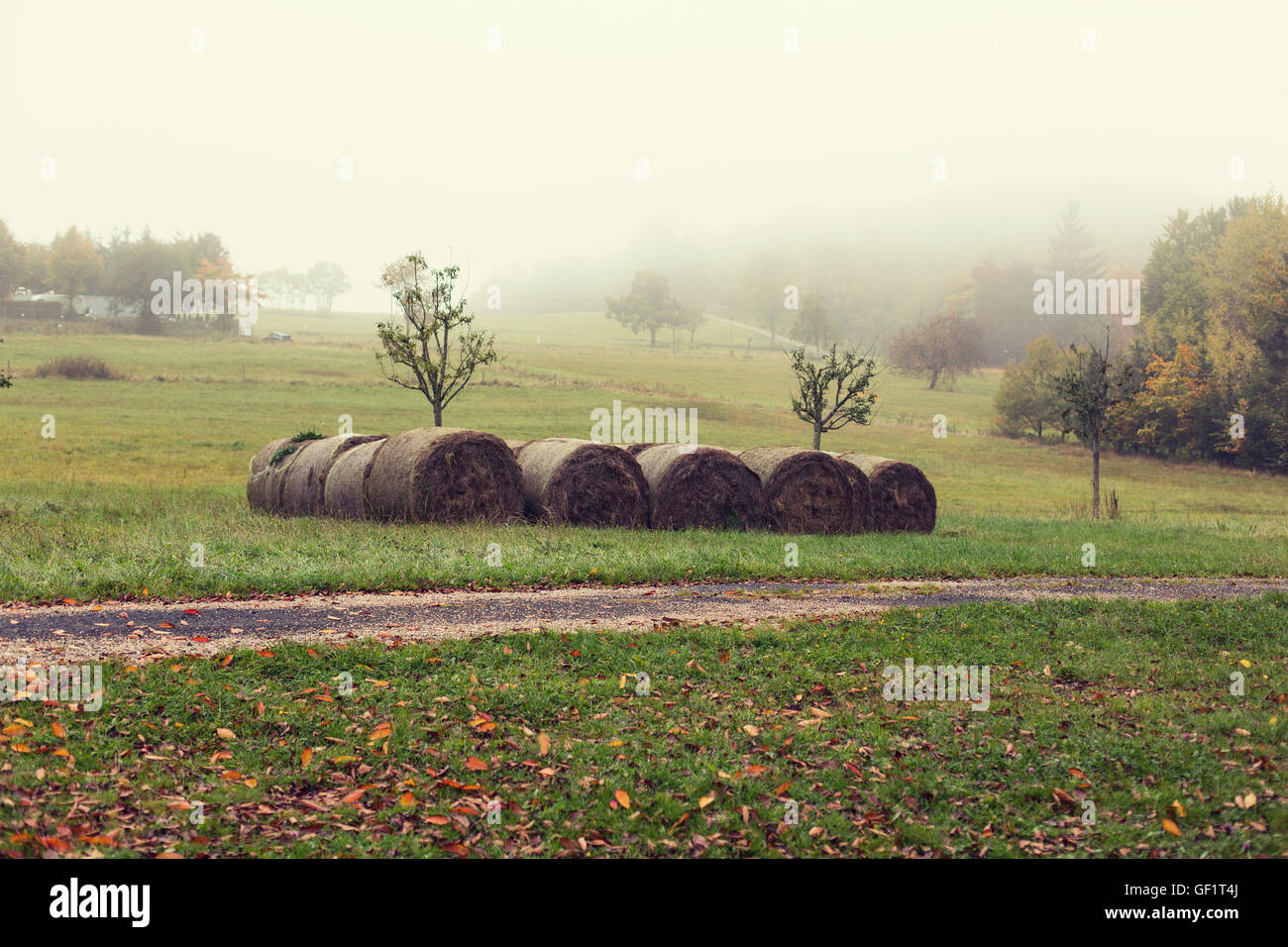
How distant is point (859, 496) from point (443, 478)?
35.4ft

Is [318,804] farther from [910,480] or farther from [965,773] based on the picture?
[910,480]

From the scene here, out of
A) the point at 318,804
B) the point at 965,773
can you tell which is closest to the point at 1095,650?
the point at 965,773

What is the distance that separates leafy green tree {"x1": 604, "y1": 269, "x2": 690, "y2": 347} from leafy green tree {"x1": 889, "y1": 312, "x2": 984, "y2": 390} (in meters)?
35.7

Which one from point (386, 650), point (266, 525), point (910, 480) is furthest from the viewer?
point (910, 480)

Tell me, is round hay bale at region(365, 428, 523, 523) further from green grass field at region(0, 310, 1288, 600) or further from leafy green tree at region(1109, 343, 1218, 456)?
leafy green tree at region(1109, 343, 1218, 456)

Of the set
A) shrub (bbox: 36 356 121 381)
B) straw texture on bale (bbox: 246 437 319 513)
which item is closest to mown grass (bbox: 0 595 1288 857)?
straw texture on bale (bbox: 246 437 319 513)

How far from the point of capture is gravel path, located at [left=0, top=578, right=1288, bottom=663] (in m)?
11.6

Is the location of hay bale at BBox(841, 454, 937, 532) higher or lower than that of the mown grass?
higher

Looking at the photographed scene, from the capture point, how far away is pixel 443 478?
22219 mm

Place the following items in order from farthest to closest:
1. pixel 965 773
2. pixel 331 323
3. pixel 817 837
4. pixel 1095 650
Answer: pixel 331 323, pixel 1095 650, pixel 965 773, pixel 817 837

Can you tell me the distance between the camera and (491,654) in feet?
38.0

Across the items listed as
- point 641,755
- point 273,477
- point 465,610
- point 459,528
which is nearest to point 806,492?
point 459,528

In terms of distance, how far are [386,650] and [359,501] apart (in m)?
12.1

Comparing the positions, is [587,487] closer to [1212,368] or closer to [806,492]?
[806,492]
